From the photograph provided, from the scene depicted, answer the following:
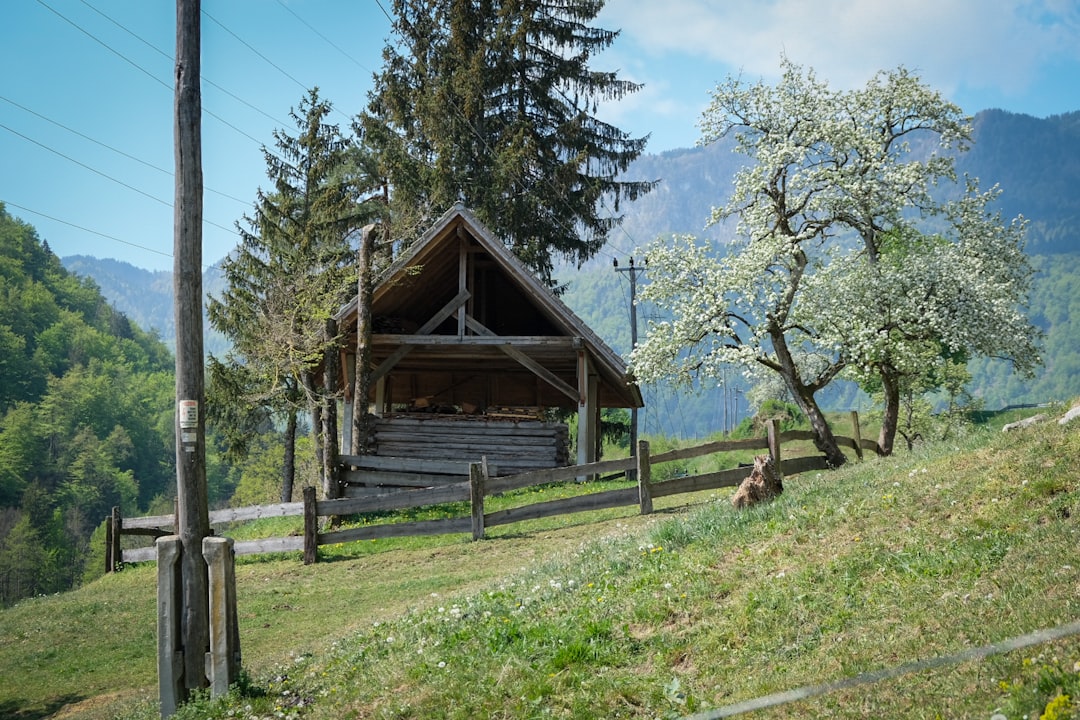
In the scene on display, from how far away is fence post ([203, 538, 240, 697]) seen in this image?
7.37 meters

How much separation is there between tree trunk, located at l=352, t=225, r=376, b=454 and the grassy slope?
33.3 feet

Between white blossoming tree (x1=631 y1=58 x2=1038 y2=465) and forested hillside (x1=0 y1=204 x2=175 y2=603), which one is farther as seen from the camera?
forested hillside (x1=0 y1=204 x2=175 y2=603)

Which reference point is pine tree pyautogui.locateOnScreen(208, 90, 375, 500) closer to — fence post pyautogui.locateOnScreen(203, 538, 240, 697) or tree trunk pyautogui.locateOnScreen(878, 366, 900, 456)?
tree trunk pyautogui.locateOnScreen(878, 366, 900, 456)

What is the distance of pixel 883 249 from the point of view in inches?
931

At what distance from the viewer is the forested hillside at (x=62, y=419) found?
76.2m

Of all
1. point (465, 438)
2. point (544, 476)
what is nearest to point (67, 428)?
point (465, 438)

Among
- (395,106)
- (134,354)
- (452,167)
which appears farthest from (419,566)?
(134,354)

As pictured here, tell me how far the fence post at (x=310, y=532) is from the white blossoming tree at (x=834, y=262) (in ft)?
27.7

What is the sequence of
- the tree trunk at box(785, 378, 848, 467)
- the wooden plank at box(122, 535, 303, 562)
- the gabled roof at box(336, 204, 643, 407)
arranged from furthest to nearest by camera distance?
the gabled roof at box(336, 204, 643, 407)
the tree trunk at box(785, 378, 848, 467)
the wooden plank at box(122, 535, 303, 562)

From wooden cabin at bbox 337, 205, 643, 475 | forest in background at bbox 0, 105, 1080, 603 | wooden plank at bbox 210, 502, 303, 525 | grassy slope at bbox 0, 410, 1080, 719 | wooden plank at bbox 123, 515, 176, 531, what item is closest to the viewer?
grassy slope at bbox 0, 410, 1080, 719

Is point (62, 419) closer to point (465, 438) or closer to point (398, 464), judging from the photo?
point (465, 438)

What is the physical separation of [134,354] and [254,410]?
106 metres

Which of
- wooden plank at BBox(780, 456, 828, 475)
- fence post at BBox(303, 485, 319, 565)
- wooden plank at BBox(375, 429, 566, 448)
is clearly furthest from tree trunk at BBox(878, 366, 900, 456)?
fence post at BBox(303, 485, 319, 565)

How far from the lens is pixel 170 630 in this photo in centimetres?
752
